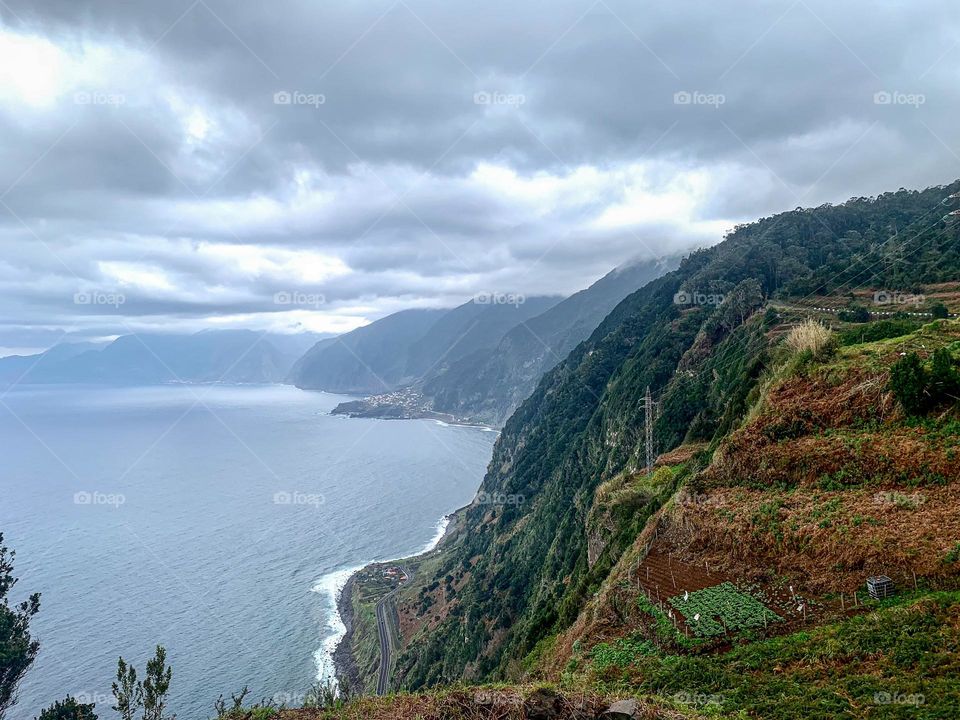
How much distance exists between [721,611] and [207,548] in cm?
8841

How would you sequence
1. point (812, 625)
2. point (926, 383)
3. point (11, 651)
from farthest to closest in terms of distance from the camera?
point (11, 651) < point (926, 383) < point (812, 625)

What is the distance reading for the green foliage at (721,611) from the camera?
12.2m

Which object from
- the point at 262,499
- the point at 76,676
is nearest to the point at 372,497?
the point at 262,499

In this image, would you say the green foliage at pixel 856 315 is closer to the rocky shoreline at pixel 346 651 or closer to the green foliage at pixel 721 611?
the green foliage at pixel 721 611

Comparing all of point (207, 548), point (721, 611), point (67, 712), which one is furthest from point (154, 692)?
point (207, 548)

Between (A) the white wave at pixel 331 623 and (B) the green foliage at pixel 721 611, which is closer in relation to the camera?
(B) the green foliage at pixel 721 611

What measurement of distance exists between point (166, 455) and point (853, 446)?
17872 cm

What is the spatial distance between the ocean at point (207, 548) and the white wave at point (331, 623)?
26 centimetres

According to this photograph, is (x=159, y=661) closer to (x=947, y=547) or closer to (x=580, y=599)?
(x=580, y=599)

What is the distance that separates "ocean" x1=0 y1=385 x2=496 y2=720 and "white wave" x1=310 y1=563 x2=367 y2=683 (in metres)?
0.26

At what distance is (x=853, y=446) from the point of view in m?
15.1

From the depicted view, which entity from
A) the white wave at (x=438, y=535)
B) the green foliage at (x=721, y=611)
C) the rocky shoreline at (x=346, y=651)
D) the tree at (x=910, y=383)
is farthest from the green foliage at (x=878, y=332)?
the white wave at (x=438, y=535)

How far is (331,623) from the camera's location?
6388 centimetres

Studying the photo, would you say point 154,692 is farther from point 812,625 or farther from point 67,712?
point 67,712
